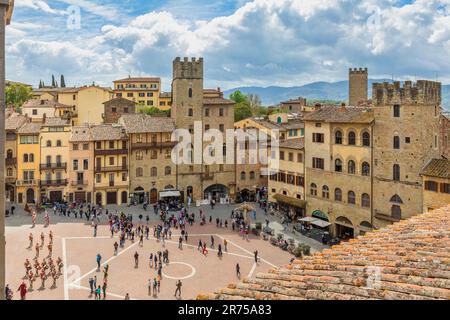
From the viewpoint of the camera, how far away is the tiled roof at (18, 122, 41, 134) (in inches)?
2073

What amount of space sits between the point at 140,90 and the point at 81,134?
4949 cm

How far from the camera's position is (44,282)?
29922mm

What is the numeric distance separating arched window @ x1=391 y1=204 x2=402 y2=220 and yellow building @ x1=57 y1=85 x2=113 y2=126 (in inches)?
2325

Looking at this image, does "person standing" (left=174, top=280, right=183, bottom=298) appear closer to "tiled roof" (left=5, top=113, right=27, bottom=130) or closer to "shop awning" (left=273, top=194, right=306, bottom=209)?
"shop awning" (left=273, top=194, right=306, bottom=209)

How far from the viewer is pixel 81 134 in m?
55.8

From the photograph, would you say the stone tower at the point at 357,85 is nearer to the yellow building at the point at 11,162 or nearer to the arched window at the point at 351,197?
the arched window at the point at 351,197

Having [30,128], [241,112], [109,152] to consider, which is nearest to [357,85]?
[241,112]

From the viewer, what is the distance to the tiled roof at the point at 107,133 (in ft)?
182

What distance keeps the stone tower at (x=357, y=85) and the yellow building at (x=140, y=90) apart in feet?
149

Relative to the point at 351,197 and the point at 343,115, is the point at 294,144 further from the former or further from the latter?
the point at 351,197

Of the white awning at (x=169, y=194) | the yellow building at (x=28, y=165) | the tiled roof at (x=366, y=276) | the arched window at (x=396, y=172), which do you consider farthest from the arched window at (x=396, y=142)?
the yellow building at (x=28, y=165)

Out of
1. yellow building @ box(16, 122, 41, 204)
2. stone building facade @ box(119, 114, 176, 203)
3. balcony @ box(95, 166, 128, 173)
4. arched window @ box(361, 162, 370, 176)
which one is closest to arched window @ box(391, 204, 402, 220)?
arched window @ box(361, 162, 370, 176)
